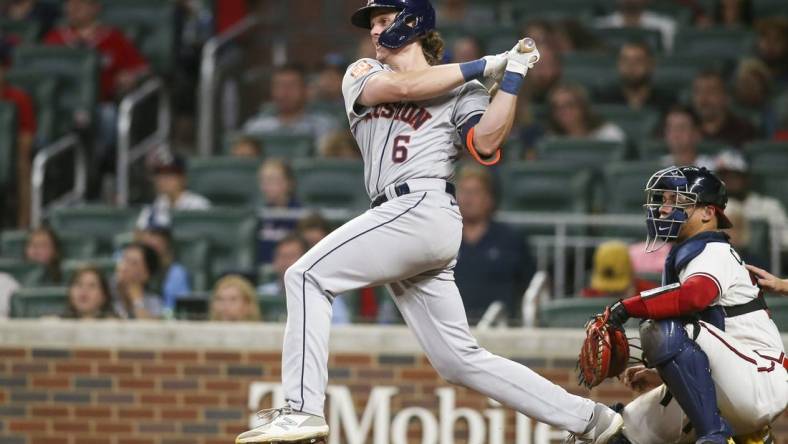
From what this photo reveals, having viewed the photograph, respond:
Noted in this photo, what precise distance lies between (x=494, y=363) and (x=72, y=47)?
7.20 metres

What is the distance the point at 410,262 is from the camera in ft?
16.0

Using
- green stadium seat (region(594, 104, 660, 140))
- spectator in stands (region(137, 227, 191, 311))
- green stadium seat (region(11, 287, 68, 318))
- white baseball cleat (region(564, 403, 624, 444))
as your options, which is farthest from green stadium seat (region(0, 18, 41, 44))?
white baseball cleat (region(564, 403, 624, 444))

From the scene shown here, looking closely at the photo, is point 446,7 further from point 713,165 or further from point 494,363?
point 494,363

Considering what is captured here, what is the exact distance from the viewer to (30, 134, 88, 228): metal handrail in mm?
10117

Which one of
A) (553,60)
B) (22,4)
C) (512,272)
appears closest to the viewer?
(512,272)

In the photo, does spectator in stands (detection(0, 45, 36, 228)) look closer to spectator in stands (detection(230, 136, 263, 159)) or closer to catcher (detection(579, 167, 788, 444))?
spectator in stands (detection(230, 136, 263, 159))

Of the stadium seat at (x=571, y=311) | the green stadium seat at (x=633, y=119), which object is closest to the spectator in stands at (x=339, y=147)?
the green stadium seat at (x=633, y=119)

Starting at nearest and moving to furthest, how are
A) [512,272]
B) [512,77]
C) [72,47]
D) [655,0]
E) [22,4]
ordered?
[512,77] → [512,272] → [72,47] → [655,0] → [22,4]

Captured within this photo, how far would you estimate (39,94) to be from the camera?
10898 mm

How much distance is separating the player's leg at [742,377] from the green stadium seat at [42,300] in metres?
4.29

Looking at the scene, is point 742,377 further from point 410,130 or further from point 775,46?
point 775,46

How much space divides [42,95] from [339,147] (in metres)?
Result: 2.55

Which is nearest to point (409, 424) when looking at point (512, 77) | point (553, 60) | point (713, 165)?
point (512, 77)

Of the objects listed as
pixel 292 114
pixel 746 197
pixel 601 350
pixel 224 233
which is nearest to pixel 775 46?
pixel 746 197
